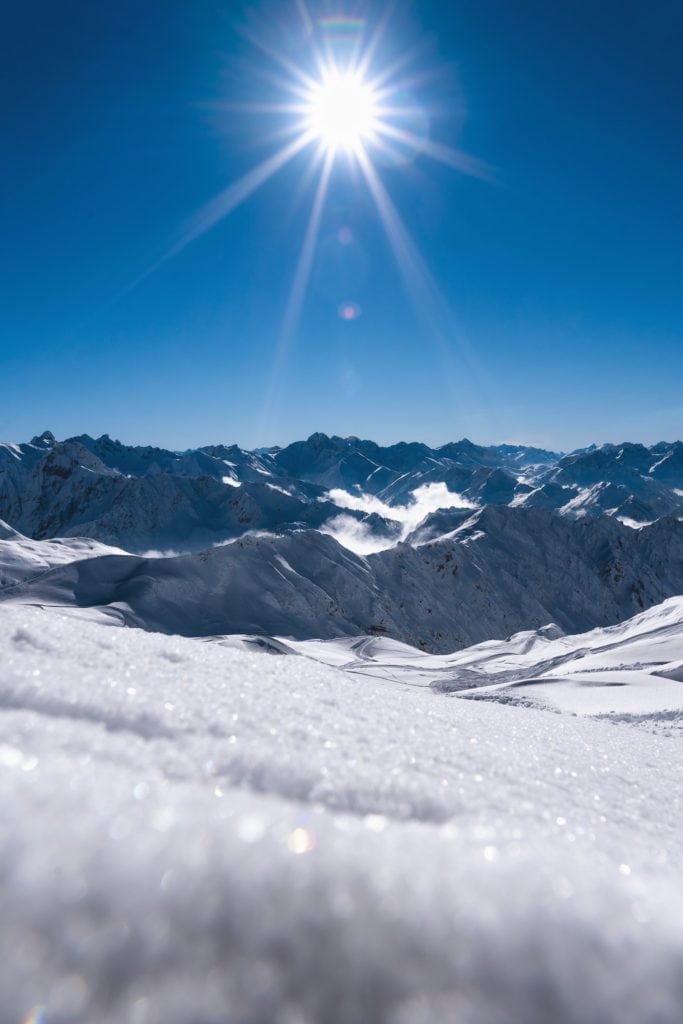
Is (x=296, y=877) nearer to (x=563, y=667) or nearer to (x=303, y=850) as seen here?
(x=303, y=850)

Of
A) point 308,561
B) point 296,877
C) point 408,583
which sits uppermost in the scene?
point 308,561

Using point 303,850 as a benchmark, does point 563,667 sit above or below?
below

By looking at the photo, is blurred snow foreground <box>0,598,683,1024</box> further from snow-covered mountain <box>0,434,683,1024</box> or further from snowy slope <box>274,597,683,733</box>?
snowy slope <box>274,597,683,733</box>

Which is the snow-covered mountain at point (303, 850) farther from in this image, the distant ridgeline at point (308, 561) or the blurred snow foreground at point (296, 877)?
the distant ridgeline at point (308, 561)

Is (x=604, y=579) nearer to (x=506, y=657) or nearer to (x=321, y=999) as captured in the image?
(x=506, y=657)

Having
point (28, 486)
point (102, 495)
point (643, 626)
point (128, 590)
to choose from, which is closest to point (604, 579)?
point (643, 626)

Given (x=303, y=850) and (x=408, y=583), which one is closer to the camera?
(x=303, y=850)

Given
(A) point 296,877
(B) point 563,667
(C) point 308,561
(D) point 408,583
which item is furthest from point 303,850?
(D) point 408,583

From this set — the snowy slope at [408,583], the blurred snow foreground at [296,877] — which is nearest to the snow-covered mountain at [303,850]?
the blurred snow foreground at [296,877]

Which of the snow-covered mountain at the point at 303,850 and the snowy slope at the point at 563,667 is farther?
the snowy slope at the point at 563,667

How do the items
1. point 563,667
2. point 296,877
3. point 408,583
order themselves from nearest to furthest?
point 296,877 < point 563,667 < point 408,583
